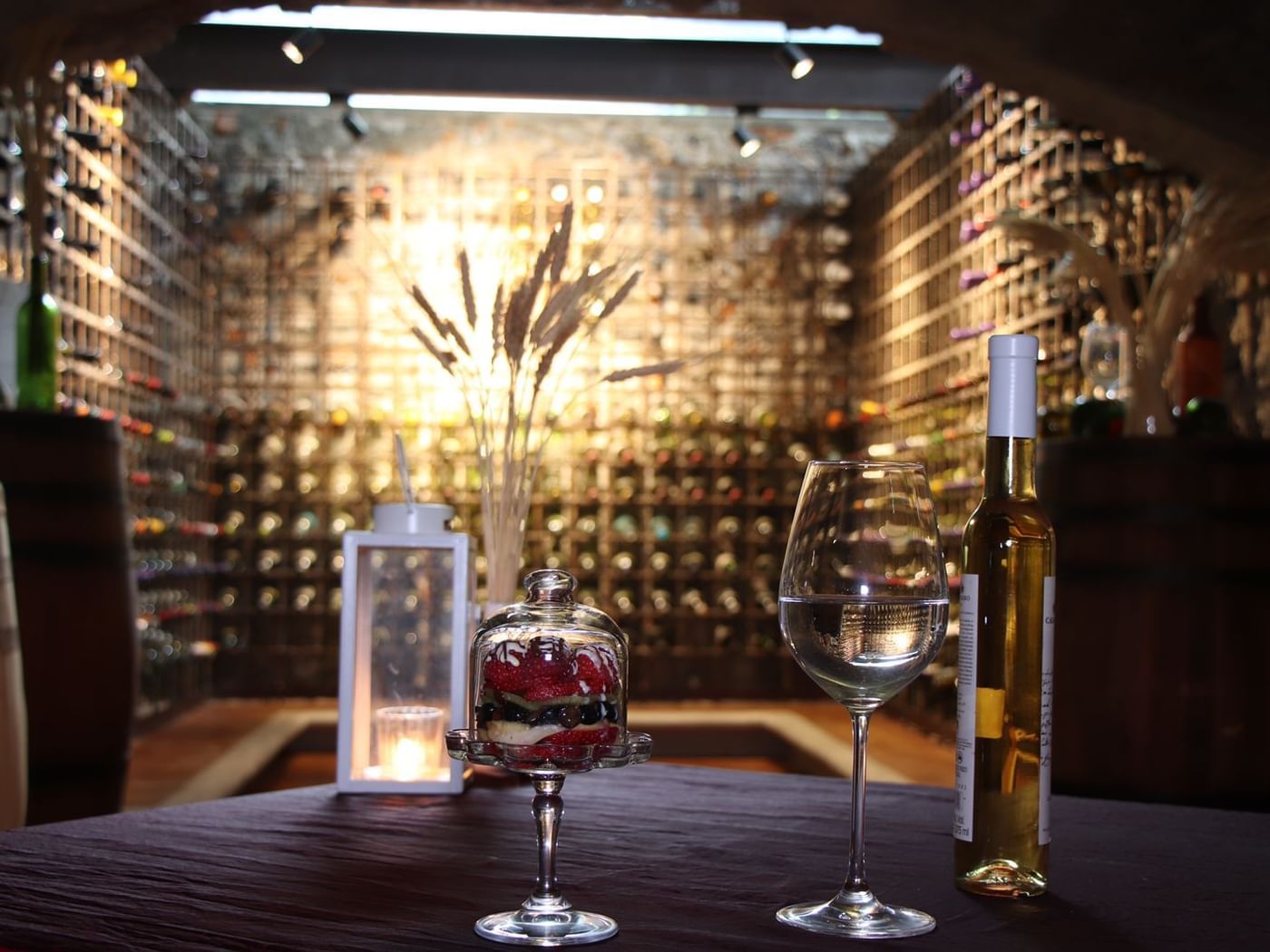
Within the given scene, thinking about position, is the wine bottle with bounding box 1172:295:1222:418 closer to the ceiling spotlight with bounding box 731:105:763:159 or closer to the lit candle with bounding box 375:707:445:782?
the lit candle with bounding box 375:707:445:782

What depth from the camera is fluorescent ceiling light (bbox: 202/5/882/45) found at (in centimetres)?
628

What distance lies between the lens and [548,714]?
0.73 metres

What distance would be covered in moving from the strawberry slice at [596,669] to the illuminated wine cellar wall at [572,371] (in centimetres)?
622

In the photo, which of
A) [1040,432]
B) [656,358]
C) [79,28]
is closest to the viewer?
[1040,432]

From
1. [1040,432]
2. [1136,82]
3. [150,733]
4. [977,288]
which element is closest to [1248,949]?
[1040,432]

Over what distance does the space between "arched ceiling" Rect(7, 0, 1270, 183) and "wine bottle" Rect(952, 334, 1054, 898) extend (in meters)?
2.59

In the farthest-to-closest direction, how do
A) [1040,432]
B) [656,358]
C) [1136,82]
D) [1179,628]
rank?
[656,358]
[1136,82]
[1040,432]
[1179,628]

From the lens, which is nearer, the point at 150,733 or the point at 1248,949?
the point at 1248,949

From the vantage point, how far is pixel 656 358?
7109 millimetres

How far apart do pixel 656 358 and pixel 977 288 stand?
2.03 metres

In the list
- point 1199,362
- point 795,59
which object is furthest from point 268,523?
point 1199,362

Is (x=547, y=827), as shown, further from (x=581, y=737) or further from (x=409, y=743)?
(x=409, y=743)

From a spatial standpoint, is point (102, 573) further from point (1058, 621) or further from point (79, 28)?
point (79, 28)

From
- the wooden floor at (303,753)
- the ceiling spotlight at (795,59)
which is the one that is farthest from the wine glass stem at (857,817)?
the ceiling spotlight at (795,59)
